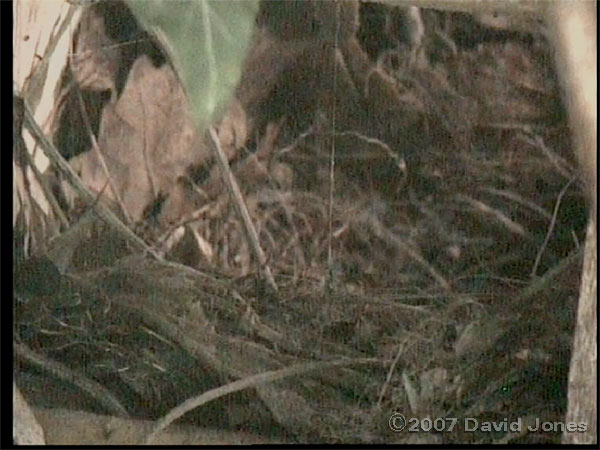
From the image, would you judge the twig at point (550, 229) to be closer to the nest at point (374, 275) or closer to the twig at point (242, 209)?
the nest at point (374, 275)

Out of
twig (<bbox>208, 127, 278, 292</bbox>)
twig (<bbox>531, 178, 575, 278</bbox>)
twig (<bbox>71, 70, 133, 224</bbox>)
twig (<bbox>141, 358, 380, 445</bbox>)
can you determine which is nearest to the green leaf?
twig (<bbox>208, 127, 278, 292</bbox>)

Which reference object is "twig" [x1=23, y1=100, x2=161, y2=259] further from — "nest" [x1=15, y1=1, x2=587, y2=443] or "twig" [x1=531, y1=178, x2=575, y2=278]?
"twig" [x1=531, y1=178, x2=575, y2=278]

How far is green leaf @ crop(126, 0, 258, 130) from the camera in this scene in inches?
84.4

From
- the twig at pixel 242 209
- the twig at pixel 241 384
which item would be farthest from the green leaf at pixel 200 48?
the twig at pixel 241 384

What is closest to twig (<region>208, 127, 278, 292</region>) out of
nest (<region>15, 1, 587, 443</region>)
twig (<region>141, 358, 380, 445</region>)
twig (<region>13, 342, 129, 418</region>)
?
nest (<region>15, 1, 587, 443</region>)

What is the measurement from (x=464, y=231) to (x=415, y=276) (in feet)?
0.46

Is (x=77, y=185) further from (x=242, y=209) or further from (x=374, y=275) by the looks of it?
(x=374, y=275)

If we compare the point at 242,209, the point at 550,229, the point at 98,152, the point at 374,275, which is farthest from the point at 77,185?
the point at 550,229

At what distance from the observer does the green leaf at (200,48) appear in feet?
7.04

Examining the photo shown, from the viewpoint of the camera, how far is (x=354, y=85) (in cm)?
215

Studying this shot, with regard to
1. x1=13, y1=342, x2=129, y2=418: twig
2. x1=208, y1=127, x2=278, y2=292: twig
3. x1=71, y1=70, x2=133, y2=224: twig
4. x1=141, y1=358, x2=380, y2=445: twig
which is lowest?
x1=141, y1=358, x2=380, y2=445: twig

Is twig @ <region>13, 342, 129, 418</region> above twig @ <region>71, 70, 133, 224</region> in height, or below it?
below

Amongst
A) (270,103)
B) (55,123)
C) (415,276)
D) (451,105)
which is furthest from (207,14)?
(415,276)

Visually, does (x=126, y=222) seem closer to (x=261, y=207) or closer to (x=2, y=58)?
(x=261, y=207)
